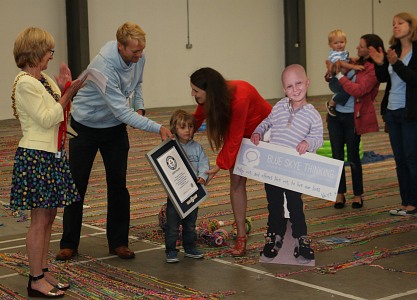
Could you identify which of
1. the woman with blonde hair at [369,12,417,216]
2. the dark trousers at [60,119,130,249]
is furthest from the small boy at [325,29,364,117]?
the dark trousers at [60,119,130,249]

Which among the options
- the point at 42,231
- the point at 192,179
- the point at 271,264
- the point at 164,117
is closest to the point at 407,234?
the point at 271,264

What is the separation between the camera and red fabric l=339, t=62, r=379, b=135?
6832mm

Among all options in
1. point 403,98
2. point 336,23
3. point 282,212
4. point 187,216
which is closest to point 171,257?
point 187,216

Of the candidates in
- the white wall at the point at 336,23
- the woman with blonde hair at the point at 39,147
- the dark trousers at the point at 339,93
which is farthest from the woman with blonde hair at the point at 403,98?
the white wall at the point at 336,23

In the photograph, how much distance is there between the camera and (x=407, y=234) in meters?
6.04

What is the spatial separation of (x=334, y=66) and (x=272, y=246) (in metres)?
2.27

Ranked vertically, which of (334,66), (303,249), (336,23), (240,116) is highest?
(336,23)

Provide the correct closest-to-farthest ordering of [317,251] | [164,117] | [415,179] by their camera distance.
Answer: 1. [317,251]
2. [415,179]
3. [164,117]

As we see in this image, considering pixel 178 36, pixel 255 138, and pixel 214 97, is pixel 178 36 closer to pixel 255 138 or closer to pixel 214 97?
pixel 255 138

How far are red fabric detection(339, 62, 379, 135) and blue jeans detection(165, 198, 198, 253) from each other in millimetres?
2073

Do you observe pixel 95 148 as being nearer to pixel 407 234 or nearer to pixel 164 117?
pixel 407 234

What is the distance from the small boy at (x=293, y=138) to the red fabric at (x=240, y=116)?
0.14m

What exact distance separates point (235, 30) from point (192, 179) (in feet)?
39.4

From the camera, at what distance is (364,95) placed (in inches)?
272
